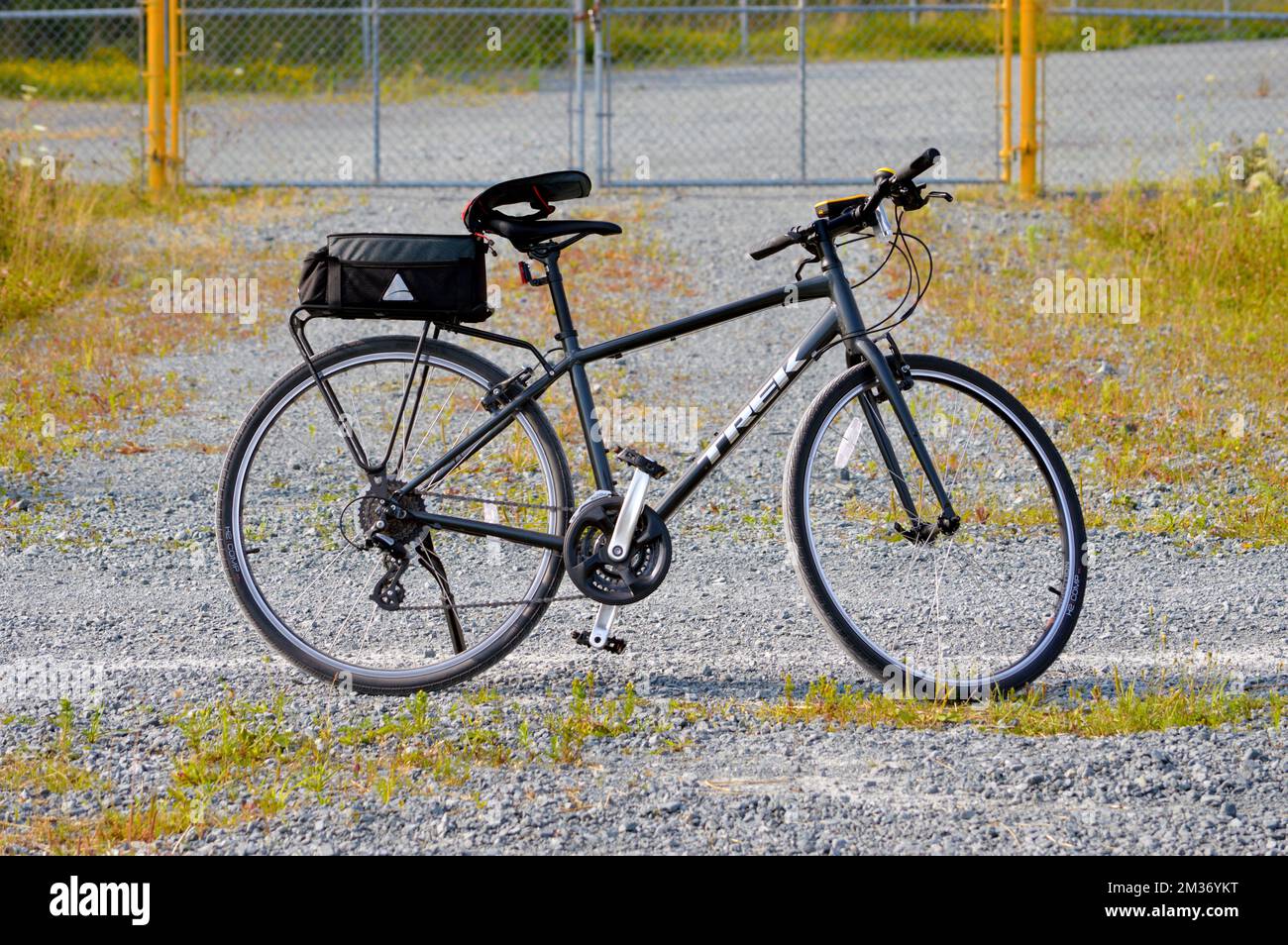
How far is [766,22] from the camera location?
24.6 metres

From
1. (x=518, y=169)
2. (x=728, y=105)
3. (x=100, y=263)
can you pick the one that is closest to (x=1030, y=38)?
(x=518, y=169)

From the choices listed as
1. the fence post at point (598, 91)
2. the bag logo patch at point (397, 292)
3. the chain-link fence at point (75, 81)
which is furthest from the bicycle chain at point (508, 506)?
the chain-link fence at point (75, 81)

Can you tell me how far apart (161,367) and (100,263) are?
7.70ft

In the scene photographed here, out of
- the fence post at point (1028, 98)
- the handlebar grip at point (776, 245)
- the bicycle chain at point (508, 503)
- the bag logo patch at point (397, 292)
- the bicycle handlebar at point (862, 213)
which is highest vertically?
the fence post at point (1028, 98)

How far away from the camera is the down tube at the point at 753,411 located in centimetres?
436

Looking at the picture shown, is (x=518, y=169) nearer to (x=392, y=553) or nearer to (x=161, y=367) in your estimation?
(x=161, y=367)

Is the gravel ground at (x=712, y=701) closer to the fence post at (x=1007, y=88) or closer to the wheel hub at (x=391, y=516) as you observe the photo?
the wheel hub at (x=391, y=516)

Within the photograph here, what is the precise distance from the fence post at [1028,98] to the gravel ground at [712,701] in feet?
19.6

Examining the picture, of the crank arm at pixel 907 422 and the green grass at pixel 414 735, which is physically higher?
the crank arm at pixel 907 422

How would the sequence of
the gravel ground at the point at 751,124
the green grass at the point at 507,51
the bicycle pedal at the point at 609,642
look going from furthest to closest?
the green grass at the point at 507,51, the gravel ground at the point at 751,124, the bicycle pedal at the point at 609,642

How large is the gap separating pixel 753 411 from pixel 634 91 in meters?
17.3

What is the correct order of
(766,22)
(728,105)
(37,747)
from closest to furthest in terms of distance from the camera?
(37,747)
(728,105)
(766,22)
